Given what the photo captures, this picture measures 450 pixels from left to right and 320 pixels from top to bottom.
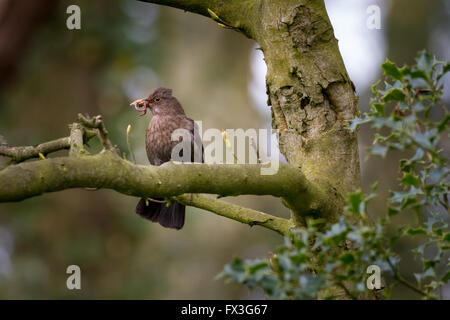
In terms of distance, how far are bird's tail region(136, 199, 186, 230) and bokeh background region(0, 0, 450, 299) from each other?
302cm

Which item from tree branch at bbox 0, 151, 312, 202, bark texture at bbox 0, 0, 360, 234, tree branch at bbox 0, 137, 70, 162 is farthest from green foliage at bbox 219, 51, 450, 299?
tree branch at bbox 0, 137, 70, 162

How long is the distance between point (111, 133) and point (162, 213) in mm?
4061

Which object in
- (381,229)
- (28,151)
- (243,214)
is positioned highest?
(28,151)

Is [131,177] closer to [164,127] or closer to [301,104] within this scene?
[301,104]

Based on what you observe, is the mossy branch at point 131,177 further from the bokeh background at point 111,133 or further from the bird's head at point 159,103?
the bokeh background at point 111,133

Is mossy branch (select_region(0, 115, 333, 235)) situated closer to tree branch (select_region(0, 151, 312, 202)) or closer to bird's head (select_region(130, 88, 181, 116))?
tree branch (select_region(0, 151, 312, 202))

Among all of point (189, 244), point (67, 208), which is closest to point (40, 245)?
point (67, 208)

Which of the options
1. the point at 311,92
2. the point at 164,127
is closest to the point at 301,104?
the point at 311,92

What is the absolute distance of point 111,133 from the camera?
331 inches

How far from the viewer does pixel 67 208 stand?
30.5ft

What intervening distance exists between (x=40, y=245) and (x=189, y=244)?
2.82 m

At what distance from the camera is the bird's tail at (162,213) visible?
14.5 ft

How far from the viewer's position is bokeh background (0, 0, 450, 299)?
8242 millimetres
